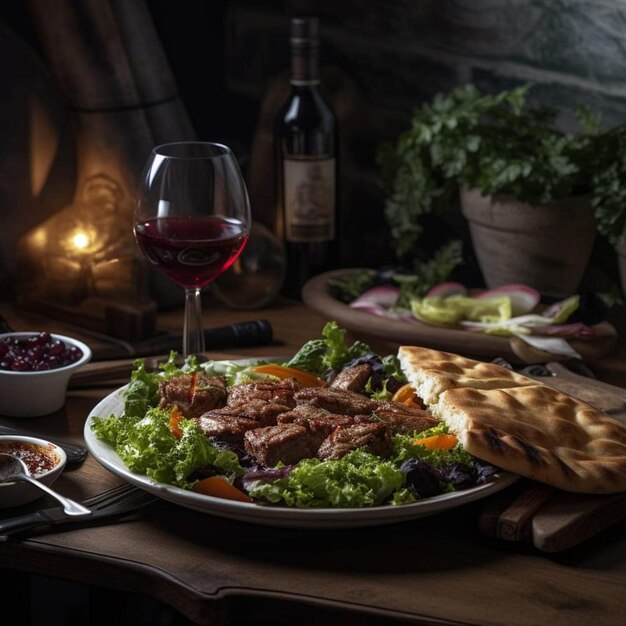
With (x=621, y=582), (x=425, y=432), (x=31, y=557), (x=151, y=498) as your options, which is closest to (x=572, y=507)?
(x=621, y=582)

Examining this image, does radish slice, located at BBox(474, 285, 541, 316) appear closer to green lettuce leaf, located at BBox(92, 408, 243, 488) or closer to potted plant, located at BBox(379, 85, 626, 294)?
potted plant, located at BBox(379, 85, 626, 294)

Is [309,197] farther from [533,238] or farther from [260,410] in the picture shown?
[260,410]

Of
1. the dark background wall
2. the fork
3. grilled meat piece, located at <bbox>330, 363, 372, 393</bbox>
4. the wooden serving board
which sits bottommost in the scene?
the fork

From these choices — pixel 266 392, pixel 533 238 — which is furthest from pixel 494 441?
pixel 533 238

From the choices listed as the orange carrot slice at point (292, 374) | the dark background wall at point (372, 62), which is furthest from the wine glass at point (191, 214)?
the dark background wall at point (372, 62)

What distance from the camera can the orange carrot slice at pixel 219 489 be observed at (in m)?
1.52

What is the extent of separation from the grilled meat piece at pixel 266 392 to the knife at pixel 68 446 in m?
0.24

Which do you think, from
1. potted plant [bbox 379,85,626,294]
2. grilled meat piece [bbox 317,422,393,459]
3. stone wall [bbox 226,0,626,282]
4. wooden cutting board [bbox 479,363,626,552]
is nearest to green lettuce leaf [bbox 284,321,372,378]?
grilled meat piece [bbox 317,422,393,459]

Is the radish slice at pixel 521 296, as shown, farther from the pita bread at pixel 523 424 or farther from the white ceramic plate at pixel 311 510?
the white ceramic plate at pixel 311 510

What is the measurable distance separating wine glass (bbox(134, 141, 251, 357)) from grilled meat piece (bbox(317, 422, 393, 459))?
47cm

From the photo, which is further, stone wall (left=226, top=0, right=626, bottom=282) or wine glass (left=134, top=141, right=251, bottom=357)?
stone wall (left=226, top=0, right=626, bottom=282)

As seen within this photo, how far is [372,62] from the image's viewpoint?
2949mm

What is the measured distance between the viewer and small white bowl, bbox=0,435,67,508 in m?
1.58

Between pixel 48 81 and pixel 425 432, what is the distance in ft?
5.20
